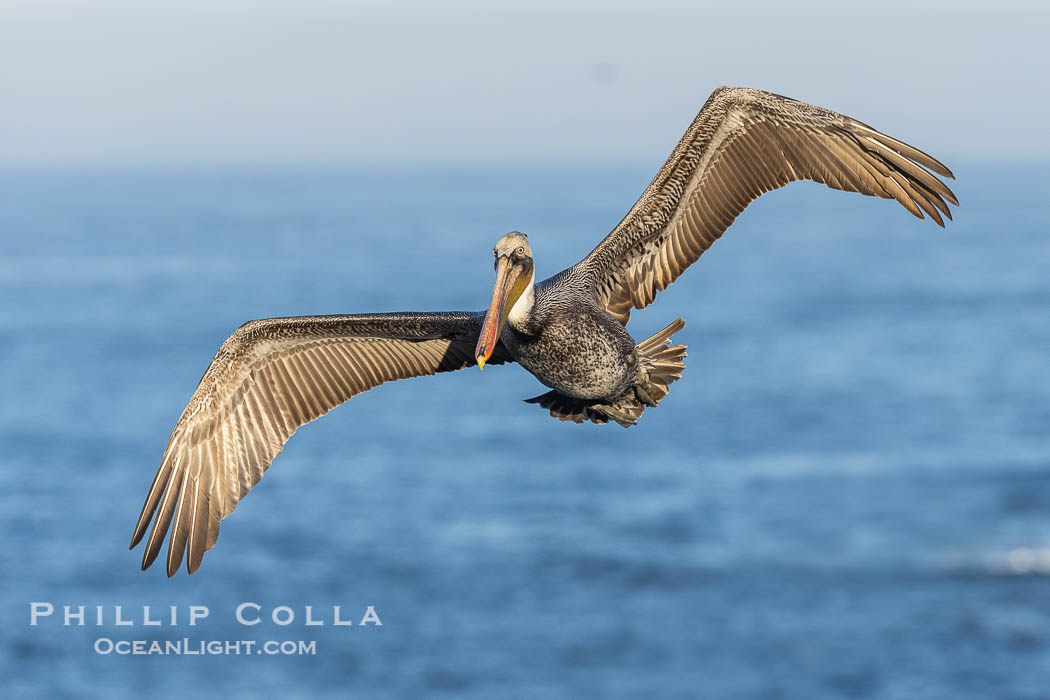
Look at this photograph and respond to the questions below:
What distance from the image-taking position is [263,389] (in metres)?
12.2

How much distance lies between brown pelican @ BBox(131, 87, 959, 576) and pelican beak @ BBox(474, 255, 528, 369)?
561mm

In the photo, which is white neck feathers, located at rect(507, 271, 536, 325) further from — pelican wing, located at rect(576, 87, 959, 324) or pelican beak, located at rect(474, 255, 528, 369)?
pelican wing, located at rect(576, 87, 959, 324)

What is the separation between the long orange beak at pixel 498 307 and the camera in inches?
402

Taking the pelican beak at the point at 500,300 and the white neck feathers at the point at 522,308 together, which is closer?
the pelican beak at the point at 500,300

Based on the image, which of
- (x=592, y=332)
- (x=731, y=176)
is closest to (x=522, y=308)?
(x=592, y=332)

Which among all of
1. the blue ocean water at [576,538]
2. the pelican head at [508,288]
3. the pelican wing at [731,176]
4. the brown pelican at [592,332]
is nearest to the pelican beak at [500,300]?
the pelican head at [508,288]

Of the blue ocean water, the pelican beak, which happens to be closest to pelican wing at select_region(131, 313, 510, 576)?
the pelican beak

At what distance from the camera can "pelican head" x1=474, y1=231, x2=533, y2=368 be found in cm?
1038

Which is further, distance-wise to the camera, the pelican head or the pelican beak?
the pelican head

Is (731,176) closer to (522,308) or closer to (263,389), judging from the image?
(522,308)

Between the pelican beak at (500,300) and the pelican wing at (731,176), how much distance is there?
57.3 inches

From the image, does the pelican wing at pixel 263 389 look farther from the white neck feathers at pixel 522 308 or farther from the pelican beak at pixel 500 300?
the pelican beak at pixel 500 300

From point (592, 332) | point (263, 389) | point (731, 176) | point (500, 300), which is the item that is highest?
point (731, 176)

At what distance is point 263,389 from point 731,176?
4798 mm
